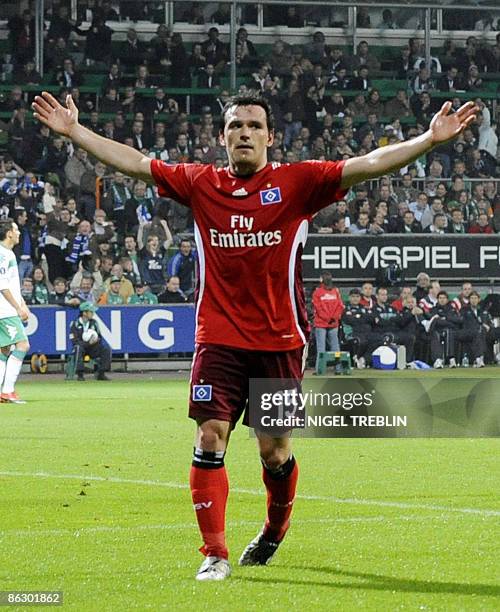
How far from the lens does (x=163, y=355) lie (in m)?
25.6

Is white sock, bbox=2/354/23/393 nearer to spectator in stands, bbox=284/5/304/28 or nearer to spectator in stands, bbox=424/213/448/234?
spectator in stands, bbox=424/213/448/234

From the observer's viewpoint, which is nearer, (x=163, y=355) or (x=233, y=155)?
(x=233, y=155)

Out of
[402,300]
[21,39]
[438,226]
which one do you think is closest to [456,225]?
[438,226]

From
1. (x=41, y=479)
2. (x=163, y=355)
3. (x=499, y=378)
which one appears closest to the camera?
(x=41, y=479)

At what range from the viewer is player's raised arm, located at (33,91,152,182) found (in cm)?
641

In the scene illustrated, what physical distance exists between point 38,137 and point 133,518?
21.5m

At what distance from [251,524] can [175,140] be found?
22616 mm

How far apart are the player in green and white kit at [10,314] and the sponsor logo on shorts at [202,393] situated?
10.9 m

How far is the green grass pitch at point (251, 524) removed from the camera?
550cm

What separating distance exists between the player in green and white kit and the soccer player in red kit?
10681 millimetres

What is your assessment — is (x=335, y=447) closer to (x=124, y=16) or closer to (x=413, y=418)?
(x=413, y=418)

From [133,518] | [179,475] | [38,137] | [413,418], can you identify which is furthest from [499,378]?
[133,518]

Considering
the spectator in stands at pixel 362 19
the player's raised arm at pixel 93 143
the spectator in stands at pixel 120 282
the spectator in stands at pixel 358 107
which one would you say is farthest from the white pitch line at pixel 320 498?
the spectator in stands at pixel 362 19

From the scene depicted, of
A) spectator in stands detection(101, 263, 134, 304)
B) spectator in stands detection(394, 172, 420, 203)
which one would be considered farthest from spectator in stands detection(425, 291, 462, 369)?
spectator in stands detection(101, 263, 134, 304)
